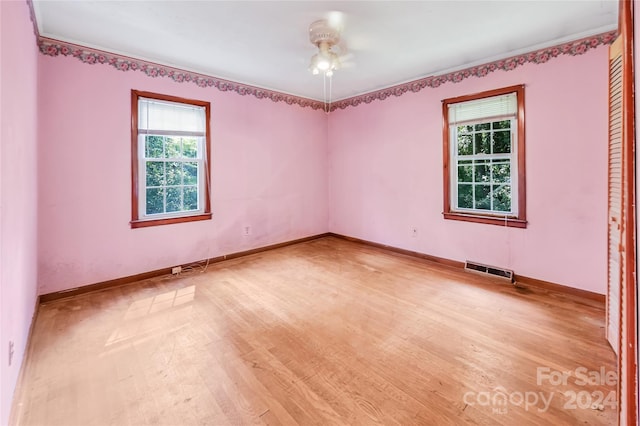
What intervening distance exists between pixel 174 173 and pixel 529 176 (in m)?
4.34

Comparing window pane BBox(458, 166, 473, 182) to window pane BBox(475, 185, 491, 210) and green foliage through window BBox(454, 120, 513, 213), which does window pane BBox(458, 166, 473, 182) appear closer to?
green foliage through window BBox(454, 120, 513, 213)

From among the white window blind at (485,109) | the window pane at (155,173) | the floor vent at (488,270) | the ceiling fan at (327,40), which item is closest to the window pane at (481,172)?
the white window blind at (485,109)

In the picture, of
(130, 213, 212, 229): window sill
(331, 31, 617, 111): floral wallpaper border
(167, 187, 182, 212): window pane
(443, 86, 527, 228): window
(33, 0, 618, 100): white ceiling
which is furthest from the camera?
(167, 187, 182, 212): window pane

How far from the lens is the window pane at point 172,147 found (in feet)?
12.6

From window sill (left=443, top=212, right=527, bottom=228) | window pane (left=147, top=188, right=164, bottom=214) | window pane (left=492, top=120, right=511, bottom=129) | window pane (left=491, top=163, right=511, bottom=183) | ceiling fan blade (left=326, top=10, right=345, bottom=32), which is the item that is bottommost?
window sill (left=443, top=212, right=527, bottom=228)

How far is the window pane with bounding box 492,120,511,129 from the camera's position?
3.55 metres

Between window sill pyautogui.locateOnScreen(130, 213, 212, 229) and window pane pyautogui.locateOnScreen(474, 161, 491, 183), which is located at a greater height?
window pane pyautogui.locateOnScreen(474, 161, 491, 183)

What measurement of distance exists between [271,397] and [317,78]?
399cm

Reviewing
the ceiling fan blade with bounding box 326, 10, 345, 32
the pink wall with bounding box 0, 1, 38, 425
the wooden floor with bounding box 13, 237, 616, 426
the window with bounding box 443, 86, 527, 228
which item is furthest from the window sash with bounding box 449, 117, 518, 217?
the pink wall with bounding box 0, 1, 38, 425

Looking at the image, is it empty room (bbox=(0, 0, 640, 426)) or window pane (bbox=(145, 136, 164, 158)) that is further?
window pane (bbox=(145, 136, 164, 158))

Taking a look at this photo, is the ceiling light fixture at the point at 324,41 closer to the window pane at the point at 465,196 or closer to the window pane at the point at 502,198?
the window pane at the point at 465,196

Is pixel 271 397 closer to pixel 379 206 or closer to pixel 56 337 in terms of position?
pixel 56 337

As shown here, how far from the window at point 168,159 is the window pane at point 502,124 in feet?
12.3

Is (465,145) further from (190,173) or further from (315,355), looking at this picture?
(190,173)
